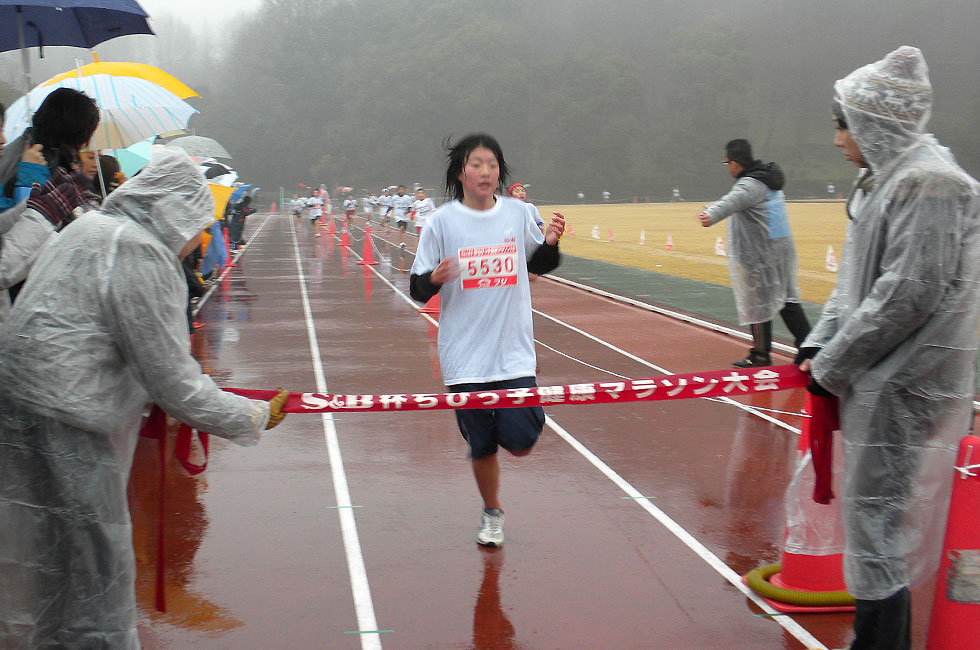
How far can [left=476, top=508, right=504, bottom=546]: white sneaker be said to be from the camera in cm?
509

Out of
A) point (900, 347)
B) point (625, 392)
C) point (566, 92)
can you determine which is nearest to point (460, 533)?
point (625, 392)

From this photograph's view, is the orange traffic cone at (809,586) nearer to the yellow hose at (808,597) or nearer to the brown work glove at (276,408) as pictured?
the yellow hose at (808,597)

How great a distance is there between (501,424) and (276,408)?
1520 mm

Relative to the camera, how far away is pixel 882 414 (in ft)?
10.8

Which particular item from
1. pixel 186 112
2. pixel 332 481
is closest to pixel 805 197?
pixel 186 112

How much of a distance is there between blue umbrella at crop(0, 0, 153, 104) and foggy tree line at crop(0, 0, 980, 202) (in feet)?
276

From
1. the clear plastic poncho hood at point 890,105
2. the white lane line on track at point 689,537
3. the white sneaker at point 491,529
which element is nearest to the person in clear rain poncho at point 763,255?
the white lane line on track at point 689,537

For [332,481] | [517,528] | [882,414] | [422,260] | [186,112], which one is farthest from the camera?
[186,112]

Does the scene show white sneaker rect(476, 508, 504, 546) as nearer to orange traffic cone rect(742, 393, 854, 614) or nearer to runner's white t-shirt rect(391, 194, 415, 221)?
orange traffic cone rect(742, 393, 854, 614)

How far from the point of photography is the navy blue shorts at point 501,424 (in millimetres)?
4738

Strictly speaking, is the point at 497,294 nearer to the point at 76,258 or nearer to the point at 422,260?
the point at 422,260

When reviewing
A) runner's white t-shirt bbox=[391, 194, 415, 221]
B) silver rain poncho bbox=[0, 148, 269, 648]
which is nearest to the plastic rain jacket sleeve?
silver rain poncho bbox=[0, 148, 269, 648]

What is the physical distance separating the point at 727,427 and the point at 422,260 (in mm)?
3981

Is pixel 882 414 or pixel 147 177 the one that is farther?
pixel 882 414
